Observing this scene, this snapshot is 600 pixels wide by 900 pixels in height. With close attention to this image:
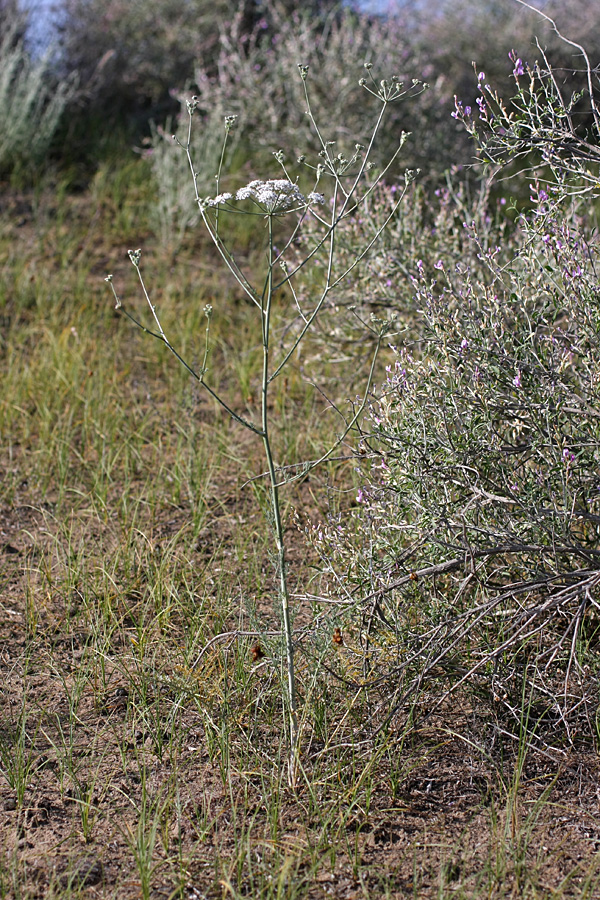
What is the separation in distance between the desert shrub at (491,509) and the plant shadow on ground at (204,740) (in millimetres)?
128

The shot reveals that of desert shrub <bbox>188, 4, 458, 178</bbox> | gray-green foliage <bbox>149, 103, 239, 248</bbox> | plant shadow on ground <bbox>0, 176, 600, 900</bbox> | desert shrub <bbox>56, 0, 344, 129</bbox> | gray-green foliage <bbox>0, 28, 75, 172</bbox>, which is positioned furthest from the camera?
desert shrub <bbox>56, 0, 344, 129</bbox>

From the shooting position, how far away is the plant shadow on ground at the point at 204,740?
77.8 inches

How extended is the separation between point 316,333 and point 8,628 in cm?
205

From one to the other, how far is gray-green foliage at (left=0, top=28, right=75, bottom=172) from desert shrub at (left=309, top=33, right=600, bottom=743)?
4667 millimetres

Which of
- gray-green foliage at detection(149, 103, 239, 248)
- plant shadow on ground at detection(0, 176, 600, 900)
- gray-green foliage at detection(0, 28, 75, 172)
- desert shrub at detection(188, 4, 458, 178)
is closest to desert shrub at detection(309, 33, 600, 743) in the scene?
plant shadow on ground at detection(0, 176, 600, 900)

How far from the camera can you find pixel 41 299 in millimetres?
5059

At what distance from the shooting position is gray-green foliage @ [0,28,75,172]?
6.27 meters

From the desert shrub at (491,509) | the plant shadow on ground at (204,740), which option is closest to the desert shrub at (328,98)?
the plant shadow on ground at (204,740)

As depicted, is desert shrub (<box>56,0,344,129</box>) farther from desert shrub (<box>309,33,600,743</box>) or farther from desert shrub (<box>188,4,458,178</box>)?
desert shrub (<box>309,33,600,743</box>)

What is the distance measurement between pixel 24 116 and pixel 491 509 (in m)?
5.19

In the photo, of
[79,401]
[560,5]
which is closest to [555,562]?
[79,401]

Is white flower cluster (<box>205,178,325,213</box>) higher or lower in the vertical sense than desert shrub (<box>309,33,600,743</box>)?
higher

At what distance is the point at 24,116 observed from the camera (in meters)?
6.22

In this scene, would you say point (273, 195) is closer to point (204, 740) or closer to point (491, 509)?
point (491, 509)
